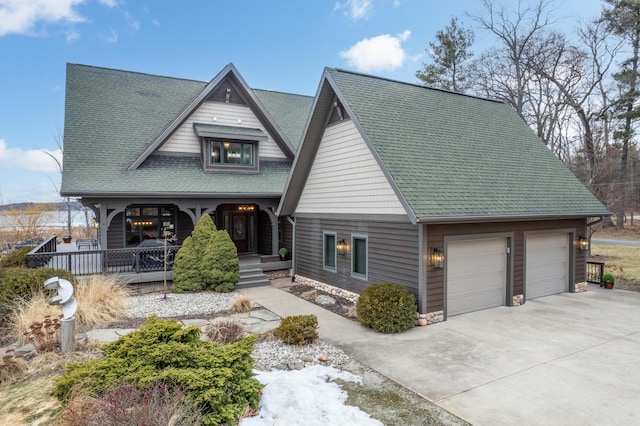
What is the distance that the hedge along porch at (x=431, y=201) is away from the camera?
8523 millimetres

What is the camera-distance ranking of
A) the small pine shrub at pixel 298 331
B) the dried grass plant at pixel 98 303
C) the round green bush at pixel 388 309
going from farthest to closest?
the dried grass plant at pixel 98 303, the round green bush at pixel 388 309, the small pine shrub at pixel 298 331

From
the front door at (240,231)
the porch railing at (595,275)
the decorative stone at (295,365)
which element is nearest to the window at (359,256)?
the decorative stone at (295,365)

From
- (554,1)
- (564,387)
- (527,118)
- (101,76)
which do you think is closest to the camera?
(564,387)

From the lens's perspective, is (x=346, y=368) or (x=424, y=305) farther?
(x=424, y=305)

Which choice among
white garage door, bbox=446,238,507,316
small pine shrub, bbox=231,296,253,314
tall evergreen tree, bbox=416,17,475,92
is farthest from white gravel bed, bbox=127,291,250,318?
tall evergreen tree, bbox=416,17,475,92

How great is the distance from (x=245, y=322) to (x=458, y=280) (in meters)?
5.22

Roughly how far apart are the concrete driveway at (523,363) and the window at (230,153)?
9316 millimetres

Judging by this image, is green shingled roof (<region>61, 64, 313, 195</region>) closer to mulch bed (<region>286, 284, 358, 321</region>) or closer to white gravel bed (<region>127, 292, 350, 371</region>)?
white gravel bed (<region>127, 292, 350, 371</region>)

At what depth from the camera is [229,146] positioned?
14.7m

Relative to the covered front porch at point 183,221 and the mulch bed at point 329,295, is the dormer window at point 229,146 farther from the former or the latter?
the mulch bed at point 329,295

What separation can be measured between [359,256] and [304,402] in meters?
5.93

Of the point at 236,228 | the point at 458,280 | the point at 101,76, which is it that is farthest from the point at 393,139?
the point at 101,76

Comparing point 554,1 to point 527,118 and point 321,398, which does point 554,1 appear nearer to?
point 527,118

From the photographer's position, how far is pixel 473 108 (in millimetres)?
12969
